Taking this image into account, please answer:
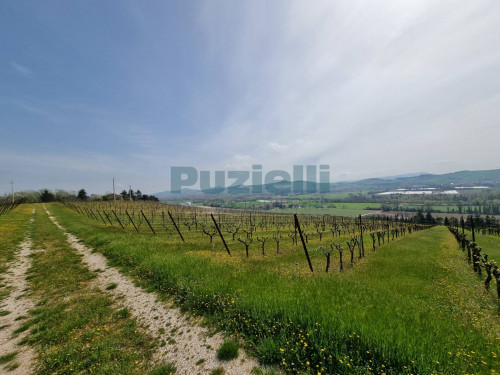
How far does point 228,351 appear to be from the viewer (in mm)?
4562

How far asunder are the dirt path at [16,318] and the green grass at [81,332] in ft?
0.73

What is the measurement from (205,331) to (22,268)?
13728mm

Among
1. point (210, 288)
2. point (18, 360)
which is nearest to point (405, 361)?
point (210, 288)

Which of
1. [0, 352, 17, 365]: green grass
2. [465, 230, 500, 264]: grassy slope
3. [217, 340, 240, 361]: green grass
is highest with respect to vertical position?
[217, 340, 240, 361]: green grass

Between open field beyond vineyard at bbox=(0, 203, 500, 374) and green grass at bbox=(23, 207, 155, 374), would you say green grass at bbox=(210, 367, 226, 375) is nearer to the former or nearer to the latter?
open field beyond vineyard at bbox=(0, 203, 500, 374)

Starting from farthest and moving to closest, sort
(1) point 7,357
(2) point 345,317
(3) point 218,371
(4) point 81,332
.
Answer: (4) point 81,332
(1) point 7,357
(2) point 345,317
(3) point 218,371

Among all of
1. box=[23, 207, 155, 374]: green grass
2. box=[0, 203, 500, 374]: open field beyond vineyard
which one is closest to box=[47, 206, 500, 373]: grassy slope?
box=[0, 203, 500, 374]: open field beyond vineyard

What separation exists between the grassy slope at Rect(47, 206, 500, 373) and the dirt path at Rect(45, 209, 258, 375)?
1.53 ft

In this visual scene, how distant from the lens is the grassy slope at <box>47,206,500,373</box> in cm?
380

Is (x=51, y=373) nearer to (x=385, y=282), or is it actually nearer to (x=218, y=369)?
(x=218, y=369)

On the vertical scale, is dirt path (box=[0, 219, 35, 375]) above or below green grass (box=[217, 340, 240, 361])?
below

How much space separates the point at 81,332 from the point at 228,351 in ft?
15.4

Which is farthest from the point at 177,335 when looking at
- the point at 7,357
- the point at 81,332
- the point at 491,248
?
the point at 491,248

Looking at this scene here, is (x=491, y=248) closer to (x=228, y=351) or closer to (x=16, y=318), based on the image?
(x=228, y=351)
